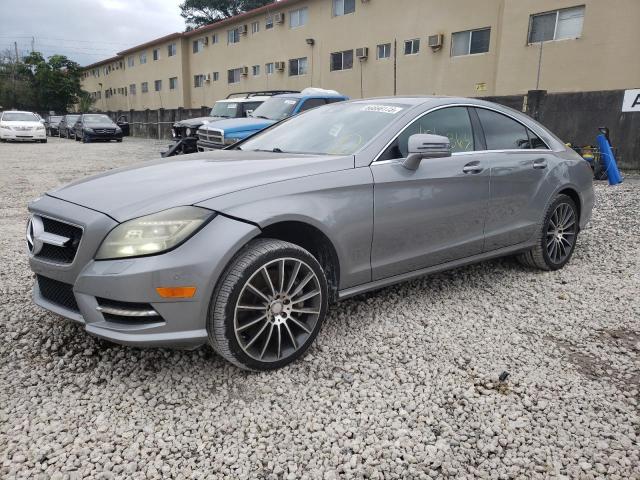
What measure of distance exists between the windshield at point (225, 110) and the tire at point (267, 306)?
1088 cm

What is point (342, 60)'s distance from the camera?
22.6 meters

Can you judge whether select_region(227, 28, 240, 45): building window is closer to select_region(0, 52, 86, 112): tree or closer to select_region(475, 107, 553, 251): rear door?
select_region(0, 52, 86, 112): tree

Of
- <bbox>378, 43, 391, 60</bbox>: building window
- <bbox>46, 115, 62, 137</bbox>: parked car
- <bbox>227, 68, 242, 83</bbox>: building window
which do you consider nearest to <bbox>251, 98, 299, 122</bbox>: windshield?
<bbox>378, 43, 391, 60</bbox>: building window

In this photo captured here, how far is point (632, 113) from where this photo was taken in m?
10.9

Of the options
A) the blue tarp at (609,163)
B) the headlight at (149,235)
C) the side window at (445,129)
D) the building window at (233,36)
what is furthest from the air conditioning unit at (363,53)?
the headlight at (149,235)

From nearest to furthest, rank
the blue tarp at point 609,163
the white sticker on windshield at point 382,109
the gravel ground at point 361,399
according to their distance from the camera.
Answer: the gravel ground at point 361,399 < the white sticker on windshield at point 382,109 < the blue tarp at point 609,163

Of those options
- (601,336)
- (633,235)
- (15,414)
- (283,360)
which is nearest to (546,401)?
(601,336)

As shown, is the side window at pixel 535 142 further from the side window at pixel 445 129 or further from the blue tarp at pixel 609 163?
the blue tarp at pixel 609 163

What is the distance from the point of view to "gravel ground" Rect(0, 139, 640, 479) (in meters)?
2.11

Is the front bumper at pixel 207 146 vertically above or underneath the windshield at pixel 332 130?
underneath

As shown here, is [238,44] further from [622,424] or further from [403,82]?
[622,424]

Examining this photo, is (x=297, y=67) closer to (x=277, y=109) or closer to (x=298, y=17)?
(x=298, y=17)

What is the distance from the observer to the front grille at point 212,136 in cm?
1004

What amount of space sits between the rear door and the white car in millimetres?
22728
